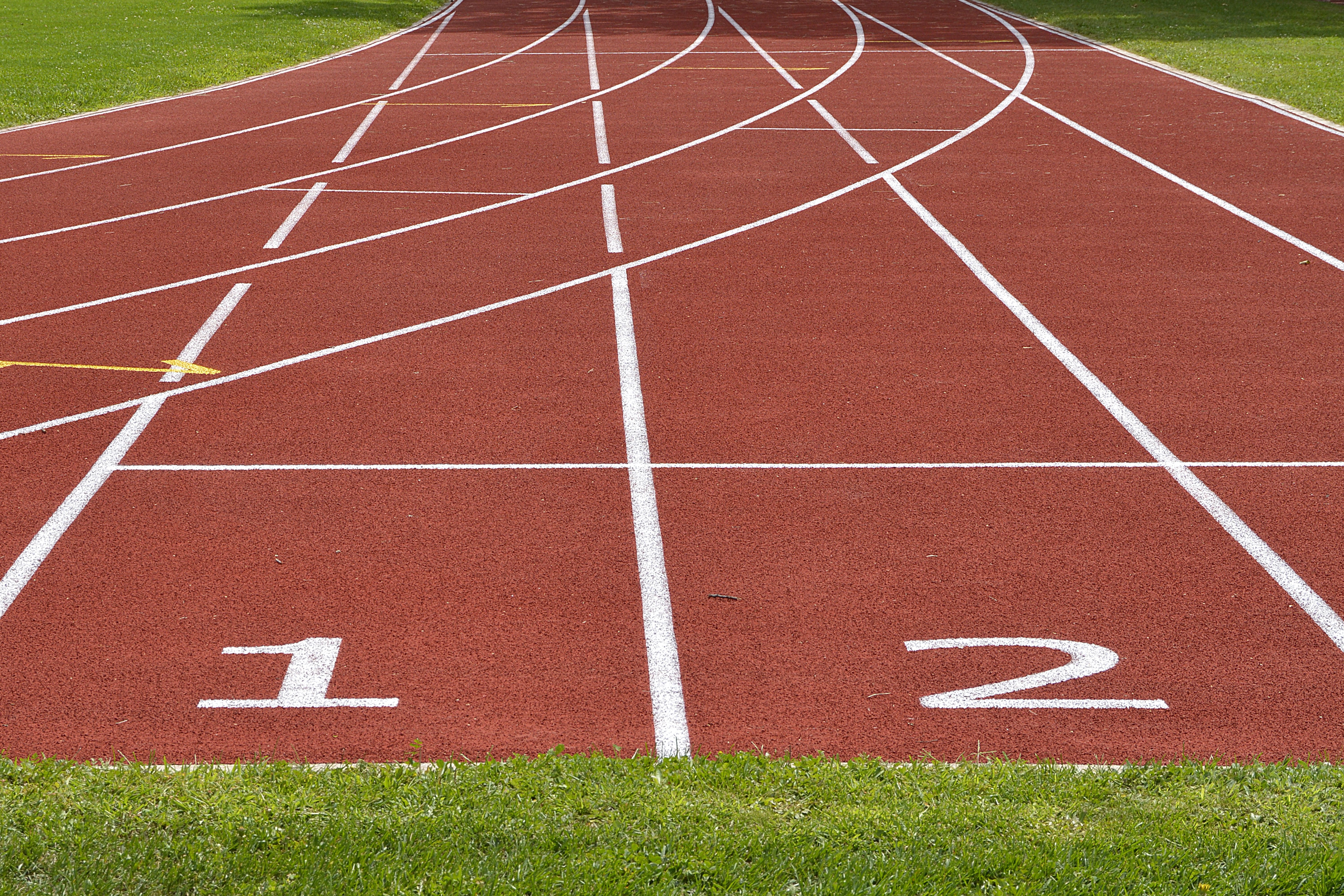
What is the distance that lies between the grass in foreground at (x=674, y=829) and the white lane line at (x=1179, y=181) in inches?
310

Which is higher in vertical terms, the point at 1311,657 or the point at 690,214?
the point at 690,214

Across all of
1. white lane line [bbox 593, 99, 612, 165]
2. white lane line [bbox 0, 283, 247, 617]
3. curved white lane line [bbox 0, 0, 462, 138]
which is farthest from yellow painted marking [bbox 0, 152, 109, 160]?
white lane line [bbox 0, 283, 247, 617]

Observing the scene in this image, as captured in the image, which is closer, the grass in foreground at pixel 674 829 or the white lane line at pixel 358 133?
the grass in foreground at pixel 674 829

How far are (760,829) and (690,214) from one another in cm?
889

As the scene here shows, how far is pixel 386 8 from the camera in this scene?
3069 centimetres

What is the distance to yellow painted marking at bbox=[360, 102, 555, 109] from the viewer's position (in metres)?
18.1

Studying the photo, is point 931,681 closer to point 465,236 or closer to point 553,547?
point 553,547

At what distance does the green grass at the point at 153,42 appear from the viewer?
61.9 ft

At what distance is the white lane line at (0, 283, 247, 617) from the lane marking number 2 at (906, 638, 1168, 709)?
3.76m

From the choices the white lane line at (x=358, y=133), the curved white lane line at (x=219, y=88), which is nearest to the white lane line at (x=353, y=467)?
the white lane line at (x=358, y=133)

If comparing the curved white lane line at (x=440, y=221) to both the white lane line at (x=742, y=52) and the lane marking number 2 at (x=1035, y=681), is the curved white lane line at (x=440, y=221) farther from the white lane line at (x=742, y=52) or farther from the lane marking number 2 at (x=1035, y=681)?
the lane marking number 2 at (x=1035, y=681)

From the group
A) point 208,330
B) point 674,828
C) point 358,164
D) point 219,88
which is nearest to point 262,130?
point 358,164

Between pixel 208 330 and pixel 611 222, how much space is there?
4.10 metres

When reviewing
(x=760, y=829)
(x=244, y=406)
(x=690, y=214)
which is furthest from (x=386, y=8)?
(x=760, y=829)
